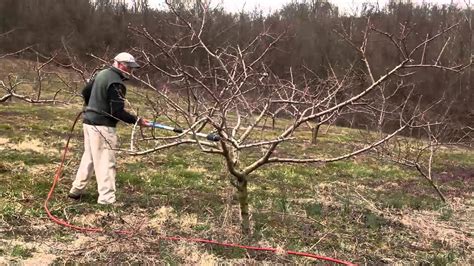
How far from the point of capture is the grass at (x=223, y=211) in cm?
504

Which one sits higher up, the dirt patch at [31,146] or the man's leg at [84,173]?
the man's leg at [84,173]

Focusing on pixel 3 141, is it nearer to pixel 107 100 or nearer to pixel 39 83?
pixel 39 83

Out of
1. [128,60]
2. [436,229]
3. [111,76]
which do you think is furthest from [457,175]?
[111,76]

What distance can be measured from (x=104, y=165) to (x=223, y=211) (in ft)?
5.03

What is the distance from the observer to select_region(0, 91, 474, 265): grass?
5.04 metres

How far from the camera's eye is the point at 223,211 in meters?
6.39

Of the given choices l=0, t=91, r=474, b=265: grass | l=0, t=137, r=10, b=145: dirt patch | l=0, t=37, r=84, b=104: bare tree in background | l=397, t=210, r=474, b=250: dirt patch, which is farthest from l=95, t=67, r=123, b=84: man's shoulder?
l=0, t=137, r=10, b=145: dirt patch

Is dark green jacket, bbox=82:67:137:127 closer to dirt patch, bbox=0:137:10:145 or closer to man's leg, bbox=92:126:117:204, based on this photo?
man's leg, bbox=92:126:117:204

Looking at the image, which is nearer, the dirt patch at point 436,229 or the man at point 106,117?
the dirt patch at point 436,229

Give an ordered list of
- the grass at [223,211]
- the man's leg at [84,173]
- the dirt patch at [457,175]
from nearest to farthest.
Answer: the grass at [223,211], the man's leg at [84,173], the dirt patch at [457,175]

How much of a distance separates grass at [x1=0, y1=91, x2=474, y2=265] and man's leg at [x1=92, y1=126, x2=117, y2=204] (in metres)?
0.19

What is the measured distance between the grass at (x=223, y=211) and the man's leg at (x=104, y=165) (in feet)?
0.64

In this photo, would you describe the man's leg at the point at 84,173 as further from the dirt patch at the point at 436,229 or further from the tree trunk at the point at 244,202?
the dirt patch at the point at 436,229

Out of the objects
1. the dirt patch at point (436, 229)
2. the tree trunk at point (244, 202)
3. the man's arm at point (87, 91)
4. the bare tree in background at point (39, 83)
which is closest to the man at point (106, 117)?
the man's arm at point (87, 91)
